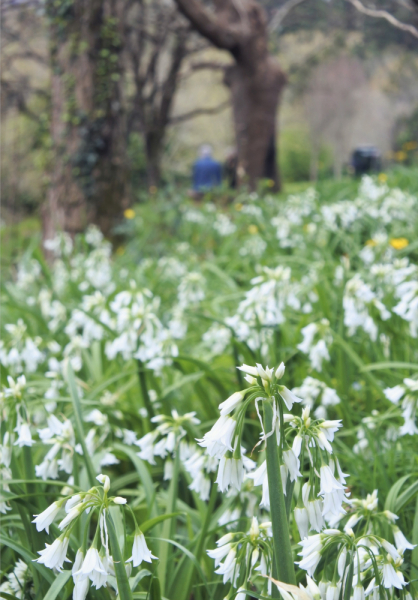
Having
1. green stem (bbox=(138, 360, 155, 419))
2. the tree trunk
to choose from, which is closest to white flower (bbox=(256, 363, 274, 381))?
green stem (bbox=(138, 360, 155, 419))

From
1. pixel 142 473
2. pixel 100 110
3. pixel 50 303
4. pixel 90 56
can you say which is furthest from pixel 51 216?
pixel 142 473

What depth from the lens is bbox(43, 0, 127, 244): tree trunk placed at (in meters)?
5.99

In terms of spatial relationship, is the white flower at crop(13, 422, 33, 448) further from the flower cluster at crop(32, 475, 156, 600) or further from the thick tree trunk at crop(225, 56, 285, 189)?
the thick tree trunk at crop(225, 56, 285, 189)

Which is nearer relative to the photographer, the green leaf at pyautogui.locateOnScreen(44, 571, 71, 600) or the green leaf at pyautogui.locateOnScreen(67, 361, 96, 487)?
the green leaf at pyautogui.locateOnScreen(44, 571, 71, 600)

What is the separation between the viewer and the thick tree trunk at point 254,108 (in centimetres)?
975

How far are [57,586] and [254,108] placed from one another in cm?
960

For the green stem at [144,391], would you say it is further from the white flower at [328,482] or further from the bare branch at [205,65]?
the bare branch at [205,65]

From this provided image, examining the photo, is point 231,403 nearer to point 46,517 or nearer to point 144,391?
point 46,517

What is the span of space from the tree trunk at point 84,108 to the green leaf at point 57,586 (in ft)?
16.9

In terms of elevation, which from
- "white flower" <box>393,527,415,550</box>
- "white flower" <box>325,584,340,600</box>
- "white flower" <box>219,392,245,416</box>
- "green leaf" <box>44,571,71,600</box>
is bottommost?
"green leaf" <box>44,571,71,600</box>

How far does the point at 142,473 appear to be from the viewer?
1643 millimetres

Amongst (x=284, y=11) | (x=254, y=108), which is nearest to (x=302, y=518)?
(x=284, y=11)

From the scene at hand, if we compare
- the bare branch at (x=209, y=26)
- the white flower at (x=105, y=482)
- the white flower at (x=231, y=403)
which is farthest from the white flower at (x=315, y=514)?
the bare branch at (x=209, y=26)

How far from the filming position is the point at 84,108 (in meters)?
6.05
